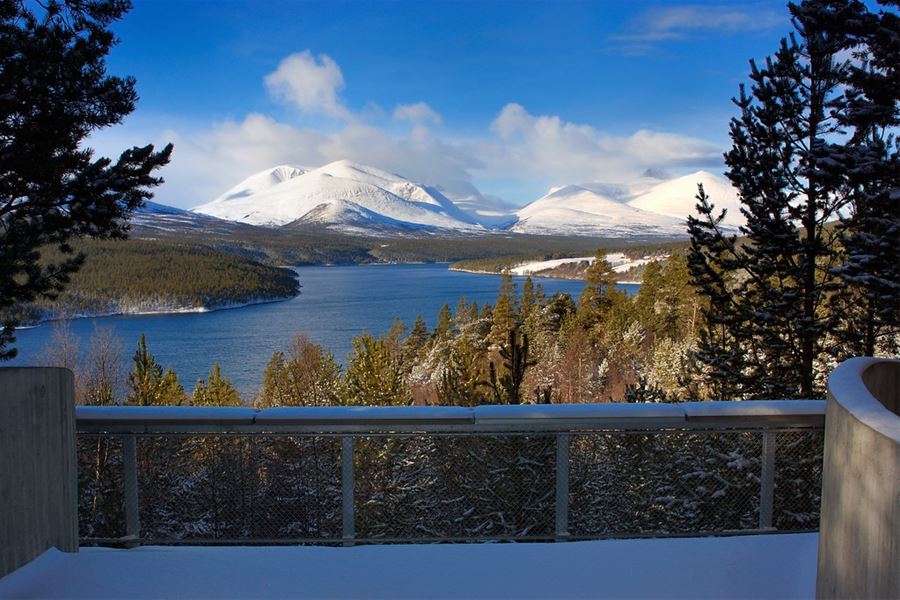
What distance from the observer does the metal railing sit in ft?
13.5

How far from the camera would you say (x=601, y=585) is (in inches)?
137

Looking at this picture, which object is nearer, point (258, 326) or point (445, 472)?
point (445, 472)

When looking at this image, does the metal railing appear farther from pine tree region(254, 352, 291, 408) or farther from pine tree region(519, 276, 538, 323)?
pine tree region(519, 276, 538, 323)

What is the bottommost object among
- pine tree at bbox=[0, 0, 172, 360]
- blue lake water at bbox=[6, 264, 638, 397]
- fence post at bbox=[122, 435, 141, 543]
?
blue lake water at bbox=[6, 264, 638, 397]

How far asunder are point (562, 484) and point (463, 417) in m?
0.79

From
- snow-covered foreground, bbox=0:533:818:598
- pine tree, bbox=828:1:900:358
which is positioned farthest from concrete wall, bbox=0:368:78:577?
pine tree, bbox=828:1:900:358

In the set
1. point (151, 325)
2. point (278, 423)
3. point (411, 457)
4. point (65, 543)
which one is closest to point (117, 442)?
point (65, 543)

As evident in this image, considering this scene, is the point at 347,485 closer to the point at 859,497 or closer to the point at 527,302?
the point at 859,497

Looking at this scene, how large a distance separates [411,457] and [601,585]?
1.67 m

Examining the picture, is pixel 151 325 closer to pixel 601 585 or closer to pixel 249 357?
pixel 249 357

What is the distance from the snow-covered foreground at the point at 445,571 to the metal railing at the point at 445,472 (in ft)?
1.03


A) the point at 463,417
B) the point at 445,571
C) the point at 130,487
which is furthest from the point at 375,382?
the point at 445,571

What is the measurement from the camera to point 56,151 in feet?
19.0

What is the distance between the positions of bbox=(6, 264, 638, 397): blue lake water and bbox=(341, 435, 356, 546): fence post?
79.4 feet
